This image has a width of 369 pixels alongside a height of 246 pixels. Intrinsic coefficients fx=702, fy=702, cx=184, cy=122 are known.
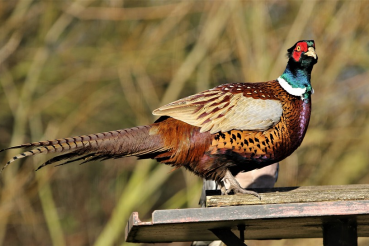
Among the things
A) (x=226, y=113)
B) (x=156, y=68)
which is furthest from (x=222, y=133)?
(x=156, y=68)

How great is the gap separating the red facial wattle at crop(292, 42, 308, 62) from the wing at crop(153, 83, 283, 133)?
18.3 inches

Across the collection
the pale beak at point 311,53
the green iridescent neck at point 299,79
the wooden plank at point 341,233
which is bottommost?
the wooden plank at point 341,233

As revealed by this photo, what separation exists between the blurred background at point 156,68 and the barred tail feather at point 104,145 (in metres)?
4.08

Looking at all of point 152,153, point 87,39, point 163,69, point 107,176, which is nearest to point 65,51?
point 87,39

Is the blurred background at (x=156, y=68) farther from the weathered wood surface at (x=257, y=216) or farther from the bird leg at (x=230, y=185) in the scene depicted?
the weathered wood surface at (x=257, y=216)

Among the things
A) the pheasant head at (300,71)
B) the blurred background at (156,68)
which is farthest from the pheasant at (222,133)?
the blurred background at (156,68)

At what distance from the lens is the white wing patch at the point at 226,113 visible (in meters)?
5.09

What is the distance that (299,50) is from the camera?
5512 millimetres

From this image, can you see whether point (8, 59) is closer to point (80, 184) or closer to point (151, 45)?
point (151, 45)

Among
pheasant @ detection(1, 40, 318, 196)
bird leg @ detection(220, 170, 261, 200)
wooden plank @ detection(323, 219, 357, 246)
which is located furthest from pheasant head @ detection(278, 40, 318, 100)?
wooden plank @ detection(323, 219, 357, 246)

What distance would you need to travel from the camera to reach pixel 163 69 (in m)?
10.5

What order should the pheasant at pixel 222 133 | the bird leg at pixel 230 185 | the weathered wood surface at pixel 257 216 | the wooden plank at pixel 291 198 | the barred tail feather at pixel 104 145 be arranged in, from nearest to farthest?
the weathered wood surface at pixel 257 216 → the wooden plank at pixel 291 198 → the barred tail feather at pixel 104 145 → the bird leg at pixel 230 185 → the pheasant at pixel 222 133

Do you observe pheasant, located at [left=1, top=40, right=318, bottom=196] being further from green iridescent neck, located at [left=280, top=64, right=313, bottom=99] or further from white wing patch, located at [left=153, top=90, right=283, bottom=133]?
green iridescent neck, located at [left=280, top=64, right=313, bottom=99]

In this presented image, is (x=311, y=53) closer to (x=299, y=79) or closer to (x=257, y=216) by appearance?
(x=299, y=79)
